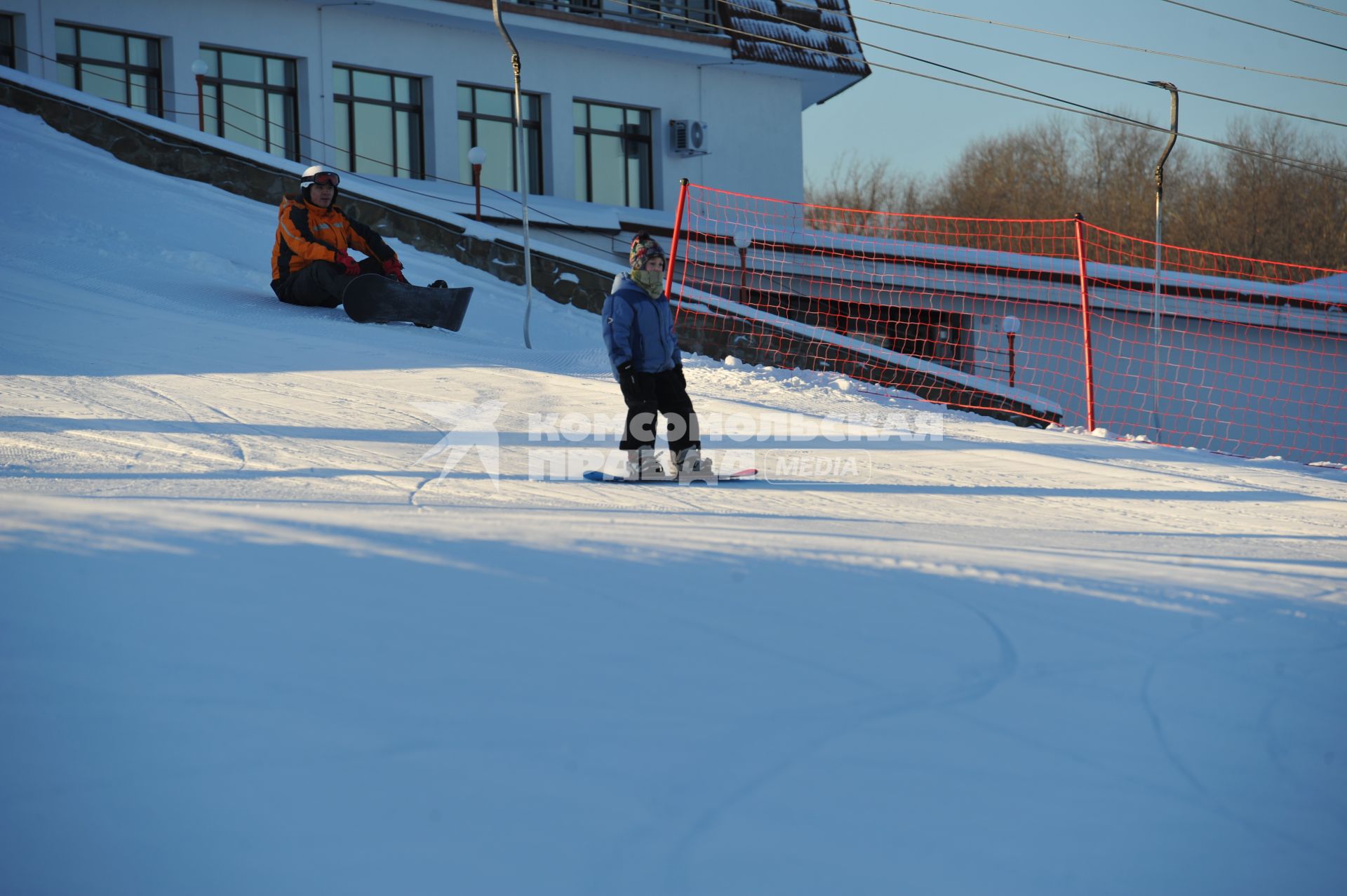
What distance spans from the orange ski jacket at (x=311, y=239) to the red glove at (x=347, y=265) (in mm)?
50

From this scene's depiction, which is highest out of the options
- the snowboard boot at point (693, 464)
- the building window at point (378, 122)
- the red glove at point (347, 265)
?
the building window at point (378, 122)

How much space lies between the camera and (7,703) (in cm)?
324

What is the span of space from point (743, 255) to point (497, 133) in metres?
8.50

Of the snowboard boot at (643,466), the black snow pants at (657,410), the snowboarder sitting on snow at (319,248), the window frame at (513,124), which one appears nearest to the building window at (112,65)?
the window frame at (513,124)

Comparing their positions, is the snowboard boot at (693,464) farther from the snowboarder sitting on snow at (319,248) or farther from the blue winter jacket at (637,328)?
the snowboarder sitting on snow at (319,248)

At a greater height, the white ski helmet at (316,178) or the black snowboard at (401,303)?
the white ski helmet at (316,178)

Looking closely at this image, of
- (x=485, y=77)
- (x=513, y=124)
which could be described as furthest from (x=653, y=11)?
(x=513, y=124)

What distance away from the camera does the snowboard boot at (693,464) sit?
6.81m

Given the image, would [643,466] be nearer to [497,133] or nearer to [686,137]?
[497,133]

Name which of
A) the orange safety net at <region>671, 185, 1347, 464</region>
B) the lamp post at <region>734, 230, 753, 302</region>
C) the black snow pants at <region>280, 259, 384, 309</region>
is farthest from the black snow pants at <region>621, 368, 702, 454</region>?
the orange safety net at <region>671, 185, 1347, 464</region>

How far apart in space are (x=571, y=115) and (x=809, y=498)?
18.3 meters

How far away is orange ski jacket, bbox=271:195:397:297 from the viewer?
36.0 feet

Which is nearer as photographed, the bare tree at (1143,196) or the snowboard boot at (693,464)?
the snowboard boot at (693,464)

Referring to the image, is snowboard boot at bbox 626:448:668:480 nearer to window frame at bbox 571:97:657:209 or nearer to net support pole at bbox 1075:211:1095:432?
net support pole at bbox 1075:211:1095:432
